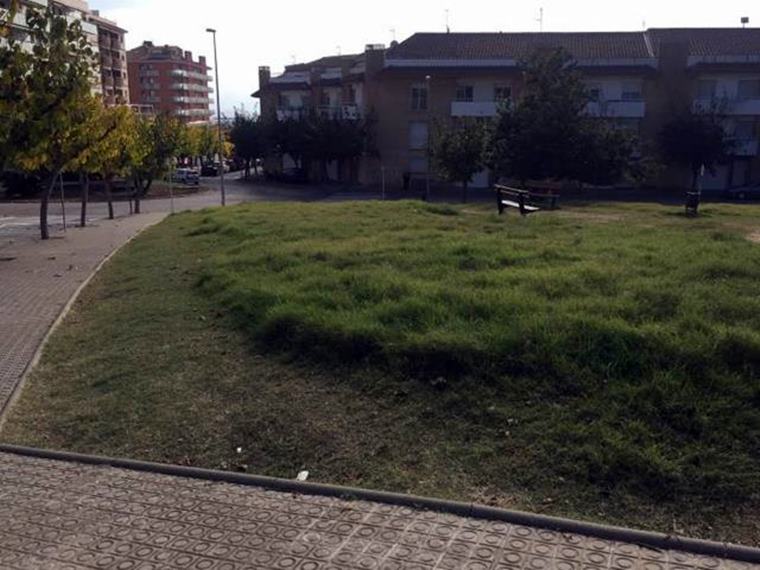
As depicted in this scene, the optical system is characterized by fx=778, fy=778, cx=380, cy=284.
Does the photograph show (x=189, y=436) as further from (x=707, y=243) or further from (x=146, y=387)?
(x=707, y=243)

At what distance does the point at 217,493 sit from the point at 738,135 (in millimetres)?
47563

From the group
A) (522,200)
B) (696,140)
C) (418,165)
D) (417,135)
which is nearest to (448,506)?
(522,200)

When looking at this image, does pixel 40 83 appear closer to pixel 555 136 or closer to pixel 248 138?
pixel 555 136

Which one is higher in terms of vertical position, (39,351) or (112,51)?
(112,51)

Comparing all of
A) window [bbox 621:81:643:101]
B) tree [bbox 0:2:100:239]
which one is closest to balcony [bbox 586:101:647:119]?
window [bbox 621:81:643:101]

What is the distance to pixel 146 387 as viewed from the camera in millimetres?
6973

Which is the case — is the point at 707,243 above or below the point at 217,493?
above

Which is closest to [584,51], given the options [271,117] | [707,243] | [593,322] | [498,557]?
[271,117]

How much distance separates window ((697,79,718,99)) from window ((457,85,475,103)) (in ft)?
43.6

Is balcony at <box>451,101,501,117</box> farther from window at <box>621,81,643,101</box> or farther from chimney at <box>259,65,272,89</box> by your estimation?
chimney at <box>259,65,272,89</box>

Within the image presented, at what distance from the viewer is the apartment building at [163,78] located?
105062 millimetres

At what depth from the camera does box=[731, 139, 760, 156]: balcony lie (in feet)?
147

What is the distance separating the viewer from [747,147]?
148 feet

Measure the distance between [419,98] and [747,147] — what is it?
19606 mm
